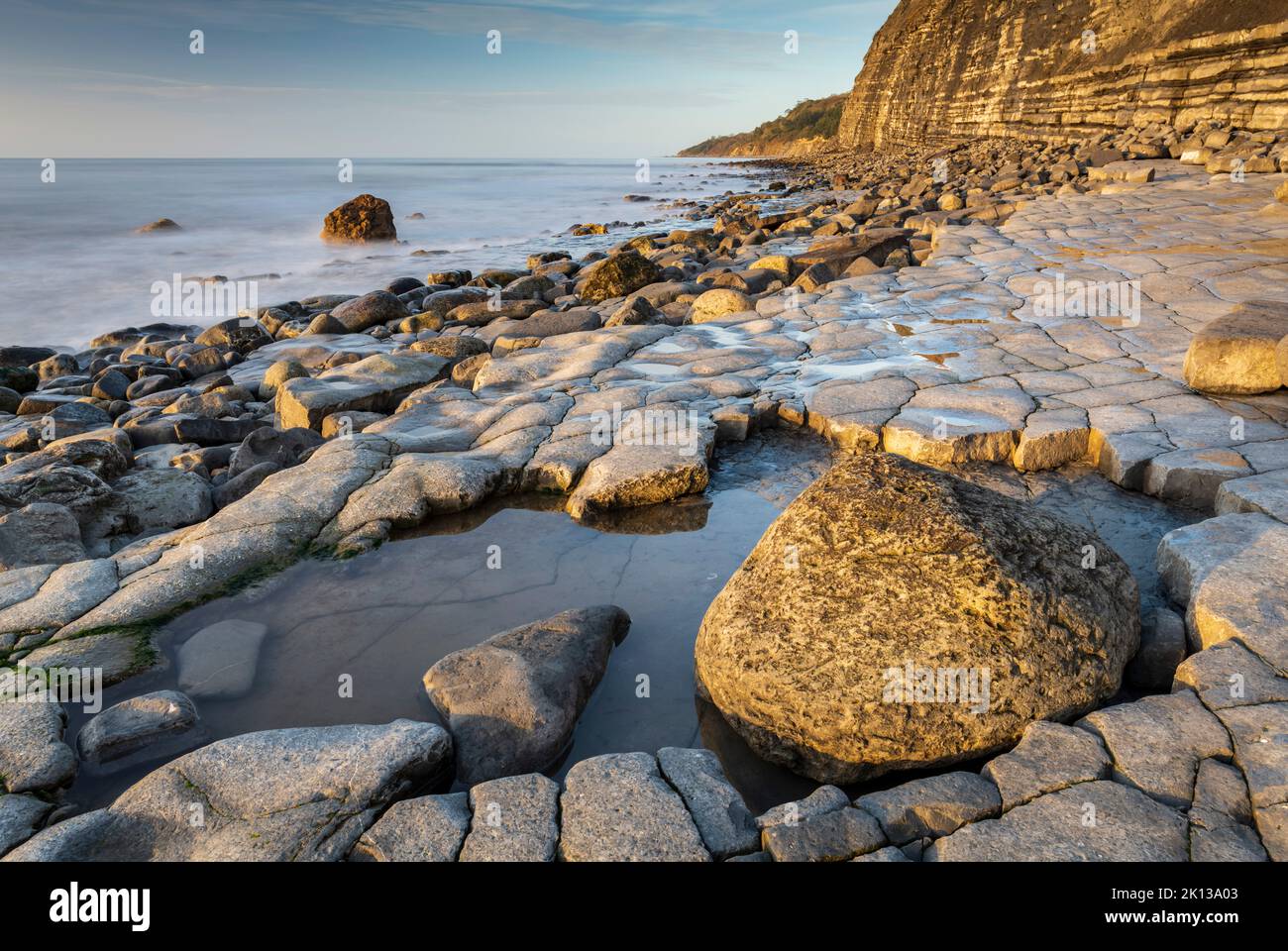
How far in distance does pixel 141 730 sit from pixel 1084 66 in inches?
917

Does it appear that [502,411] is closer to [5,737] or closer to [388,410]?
[388,410]

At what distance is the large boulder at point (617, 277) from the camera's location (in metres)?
9.81

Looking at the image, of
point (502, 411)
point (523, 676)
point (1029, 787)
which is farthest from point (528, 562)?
point (1029, 787)

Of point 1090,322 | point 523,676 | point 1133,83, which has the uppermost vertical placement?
point 1133,83

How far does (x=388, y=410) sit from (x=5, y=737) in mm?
3984

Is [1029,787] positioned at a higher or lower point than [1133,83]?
lower

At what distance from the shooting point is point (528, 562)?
12.5 feet

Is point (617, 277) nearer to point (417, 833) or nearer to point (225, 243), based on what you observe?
point (417, 833)

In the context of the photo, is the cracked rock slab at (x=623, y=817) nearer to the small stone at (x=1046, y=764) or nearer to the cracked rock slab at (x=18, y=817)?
the small stone at (x=1046, y=764)

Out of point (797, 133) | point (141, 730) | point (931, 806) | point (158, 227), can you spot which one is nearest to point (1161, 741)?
point (931, 806)

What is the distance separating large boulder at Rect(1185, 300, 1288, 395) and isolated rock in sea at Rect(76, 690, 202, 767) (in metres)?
5.25

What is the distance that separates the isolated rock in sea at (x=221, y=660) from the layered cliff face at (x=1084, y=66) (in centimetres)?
1614

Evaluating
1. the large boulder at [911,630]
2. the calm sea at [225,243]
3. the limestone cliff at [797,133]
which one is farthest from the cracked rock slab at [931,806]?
the limestone cliff at [797,133]

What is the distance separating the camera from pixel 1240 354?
4.35 m
